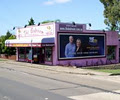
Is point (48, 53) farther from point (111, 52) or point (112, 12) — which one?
point (112, 12)

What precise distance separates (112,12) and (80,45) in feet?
26.1

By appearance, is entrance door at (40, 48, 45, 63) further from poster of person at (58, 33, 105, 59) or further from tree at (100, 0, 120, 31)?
tree at (100, 0, 120, 31)

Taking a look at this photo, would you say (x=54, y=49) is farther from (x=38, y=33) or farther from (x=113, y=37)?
(x=113, y=37)

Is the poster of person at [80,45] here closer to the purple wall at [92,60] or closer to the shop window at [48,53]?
the purple wall at [92,60]

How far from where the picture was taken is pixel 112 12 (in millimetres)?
39844

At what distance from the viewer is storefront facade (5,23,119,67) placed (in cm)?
3331

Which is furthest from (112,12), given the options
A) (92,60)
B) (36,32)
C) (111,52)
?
(36,32)

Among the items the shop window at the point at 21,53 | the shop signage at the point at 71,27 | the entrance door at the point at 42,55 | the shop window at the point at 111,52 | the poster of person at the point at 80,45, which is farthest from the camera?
the shop window at the point at 21,53

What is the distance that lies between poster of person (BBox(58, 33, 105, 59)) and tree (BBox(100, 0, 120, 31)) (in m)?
3.94

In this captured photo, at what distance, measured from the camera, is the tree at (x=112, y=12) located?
38.9m

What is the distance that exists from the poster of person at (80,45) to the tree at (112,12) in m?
3.94

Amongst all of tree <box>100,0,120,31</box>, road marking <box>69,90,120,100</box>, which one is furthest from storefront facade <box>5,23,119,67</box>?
road marking <box>69,90,120,100</box>

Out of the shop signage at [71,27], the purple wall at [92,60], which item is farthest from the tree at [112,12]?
the shop signage at [71,27]

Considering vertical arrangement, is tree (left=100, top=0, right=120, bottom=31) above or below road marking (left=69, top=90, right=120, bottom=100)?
above
